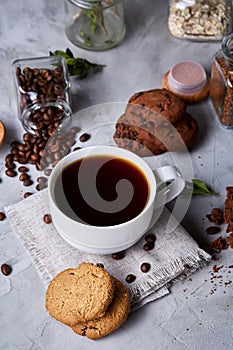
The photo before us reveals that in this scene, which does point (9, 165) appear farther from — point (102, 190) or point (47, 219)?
point (102, 190)

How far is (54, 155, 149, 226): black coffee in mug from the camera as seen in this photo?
1691mm

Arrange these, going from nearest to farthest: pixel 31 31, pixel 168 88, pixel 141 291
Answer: pixel 141 291
pixel 168 88
pixel 31 31

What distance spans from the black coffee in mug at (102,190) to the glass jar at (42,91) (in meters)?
0.39

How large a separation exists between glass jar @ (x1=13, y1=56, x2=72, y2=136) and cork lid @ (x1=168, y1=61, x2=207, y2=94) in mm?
352

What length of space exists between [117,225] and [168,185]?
232mm

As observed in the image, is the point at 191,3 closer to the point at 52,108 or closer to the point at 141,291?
the point at 52,108

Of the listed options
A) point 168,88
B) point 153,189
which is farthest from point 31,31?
point 153,189

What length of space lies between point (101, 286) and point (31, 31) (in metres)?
1.23

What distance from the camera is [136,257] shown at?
5.87 feet

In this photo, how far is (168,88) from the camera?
7.38ft

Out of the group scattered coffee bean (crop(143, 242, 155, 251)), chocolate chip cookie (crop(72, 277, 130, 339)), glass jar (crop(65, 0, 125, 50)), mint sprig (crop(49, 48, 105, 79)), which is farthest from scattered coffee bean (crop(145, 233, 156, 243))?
glass jar (crop(65, 0, 125, 50))

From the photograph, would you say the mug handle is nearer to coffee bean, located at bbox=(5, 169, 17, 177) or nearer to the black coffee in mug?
the black coffee in mug

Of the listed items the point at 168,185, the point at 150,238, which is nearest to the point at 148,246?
the point at 150,238

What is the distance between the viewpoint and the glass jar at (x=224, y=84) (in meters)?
2.05
